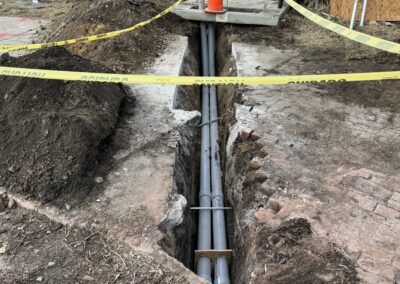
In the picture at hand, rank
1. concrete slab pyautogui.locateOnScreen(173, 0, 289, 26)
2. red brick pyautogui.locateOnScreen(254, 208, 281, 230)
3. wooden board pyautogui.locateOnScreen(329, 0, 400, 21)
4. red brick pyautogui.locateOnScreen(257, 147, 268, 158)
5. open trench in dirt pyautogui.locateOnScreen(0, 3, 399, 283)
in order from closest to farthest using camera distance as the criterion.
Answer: open trench in dirt pyautogui.locateOnScreen(0, 3, 399, 283), red brick pyautogui.locateOnScreen(254, 208, 281, 230), red brick pyautogui.locateOnScreen(257, 147, 268, 158), concrete slab pyautogui.locateOnScreen(173, 0, 289, 26), wooden board pyautogui.locateOnScreen(329, 0, 400, 21)

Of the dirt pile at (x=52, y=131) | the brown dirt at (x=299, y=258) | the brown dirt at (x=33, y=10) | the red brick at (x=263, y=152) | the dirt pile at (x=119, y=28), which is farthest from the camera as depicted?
the brown dirt at (x=33, y=10)

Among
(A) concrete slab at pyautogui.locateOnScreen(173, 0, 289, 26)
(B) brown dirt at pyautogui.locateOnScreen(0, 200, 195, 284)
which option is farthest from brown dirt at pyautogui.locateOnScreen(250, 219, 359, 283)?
(A) concrete slab at pyautogui.locateOnScreen(173, 0, 289, 26)

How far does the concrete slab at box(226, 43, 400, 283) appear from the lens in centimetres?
316

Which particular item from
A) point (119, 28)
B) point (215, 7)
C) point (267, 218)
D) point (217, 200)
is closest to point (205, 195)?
point (217, 200)

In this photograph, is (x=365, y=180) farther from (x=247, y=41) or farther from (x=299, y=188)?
(x=247, y=41)

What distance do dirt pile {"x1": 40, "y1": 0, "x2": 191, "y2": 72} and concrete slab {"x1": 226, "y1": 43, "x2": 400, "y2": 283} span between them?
1.94 meters

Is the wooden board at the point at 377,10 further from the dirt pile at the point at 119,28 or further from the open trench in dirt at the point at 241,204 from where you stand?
the open trench in dirt at the point at 241,204

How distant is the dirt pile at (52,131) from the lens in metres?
3.57

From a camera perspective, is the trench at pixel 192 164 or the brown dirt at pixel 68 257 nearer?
the brown dirt at pixel 68 257

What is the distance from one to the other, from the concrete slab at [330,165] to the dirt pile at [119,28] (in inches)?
76.4

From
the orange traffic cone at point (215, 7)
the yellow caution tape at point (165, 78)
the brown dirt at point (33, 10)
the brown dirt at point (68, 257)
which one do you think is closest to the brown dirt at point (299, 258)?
the brown dirt at point (68, 257)

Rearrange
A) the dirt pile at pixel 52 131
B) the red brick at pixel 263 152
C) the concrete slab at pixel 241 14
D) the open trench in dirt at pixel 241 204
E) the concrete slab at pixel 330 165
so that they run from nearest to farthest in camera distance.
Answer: the open trench in dirt at pixel 241 204 → the concrete slab at pixel 330 165 → the dirt pile at pixel 52 131 → the red brick at pixel 263 152 → the concrete slab at pixel 241 14

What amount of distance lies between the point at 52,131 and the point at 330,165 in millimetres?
2626

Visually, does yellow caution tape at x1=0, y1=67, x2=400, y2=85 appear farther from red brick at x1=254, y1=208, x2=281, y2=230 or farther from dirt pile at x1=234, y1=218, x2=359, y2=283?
dirt pile at x1=234, y1=218, x2=359, y2=283
